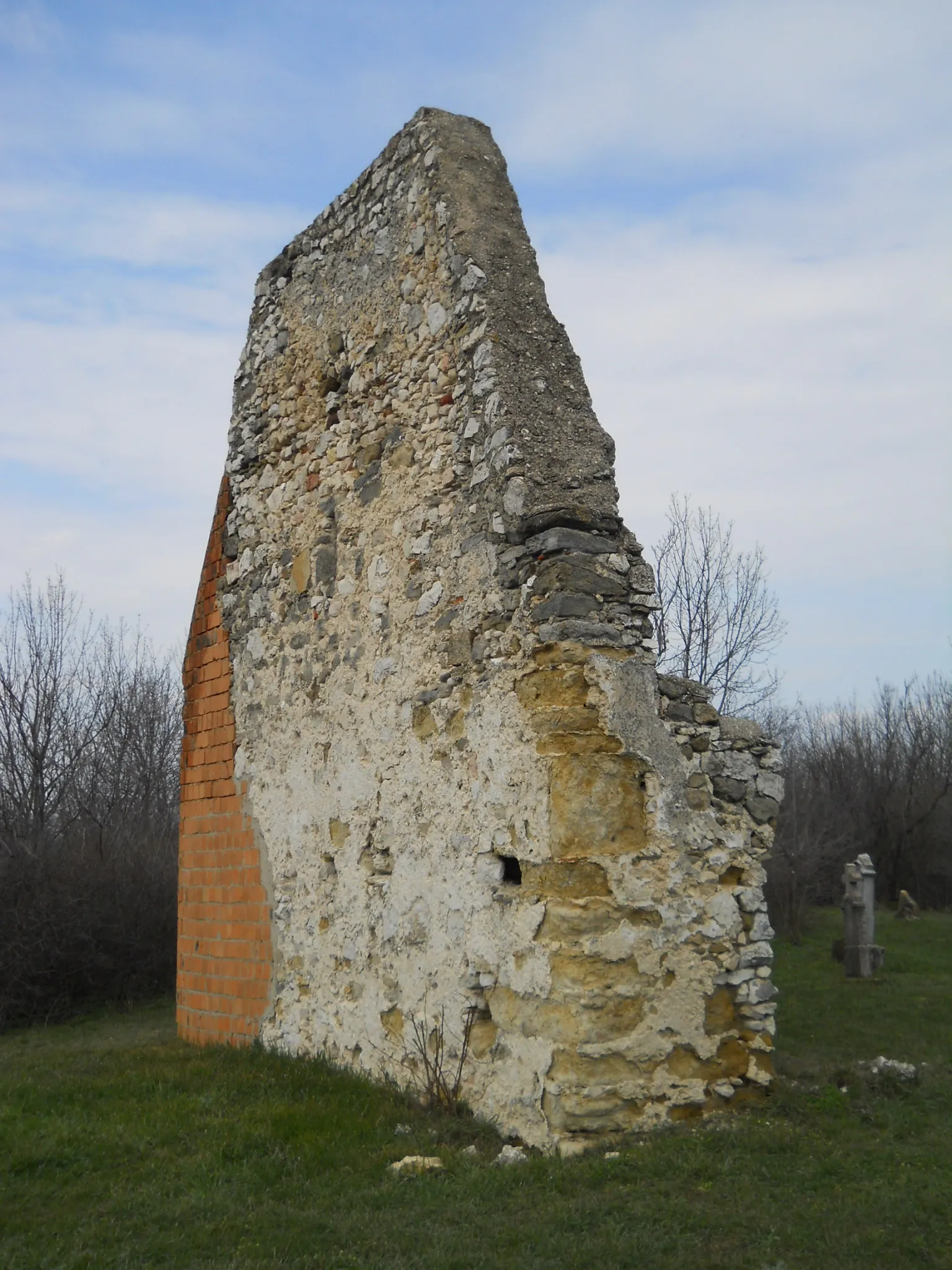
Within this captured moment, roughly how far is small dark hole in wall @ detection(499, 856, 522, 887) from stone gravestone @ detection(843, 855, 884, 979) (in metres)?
8.02

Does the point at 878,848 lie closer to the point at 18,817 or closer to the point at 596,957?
the point at 18,817

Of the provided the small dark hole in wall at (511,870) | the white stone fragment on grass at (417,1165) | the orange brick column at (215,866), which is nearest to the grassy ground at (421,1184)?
the white stone fragment on grass at (417,1165)

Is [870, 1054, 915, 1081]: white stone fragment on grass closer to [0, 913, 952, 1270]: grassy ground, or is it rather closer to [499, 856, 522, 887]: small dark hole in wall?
[0, 913, 952, 1270]: grassy ground

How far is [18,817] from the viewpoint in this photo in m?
17.3

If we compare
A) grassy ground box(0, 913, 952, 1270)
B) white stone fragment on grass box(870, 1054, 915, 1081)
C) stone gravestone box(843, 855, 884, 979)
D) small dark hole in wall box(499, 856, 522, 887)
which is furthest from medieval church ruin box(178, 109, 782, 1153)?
stone gravestone box(843, 855, 884, 979)

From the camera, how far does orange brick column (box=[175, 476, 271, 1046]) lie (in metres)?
6.75

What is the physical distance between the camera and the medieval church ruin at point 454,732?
15.3ft

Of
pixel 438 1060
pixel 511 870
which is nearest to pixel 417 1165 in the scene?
pixel 438 1060

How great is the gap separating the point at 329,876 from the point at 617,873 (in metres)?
2.11

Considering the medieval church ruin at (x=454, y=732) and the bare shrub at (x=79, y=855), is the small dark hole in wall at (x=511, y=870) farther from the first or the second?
the bare shrub at (x=79, y=855)

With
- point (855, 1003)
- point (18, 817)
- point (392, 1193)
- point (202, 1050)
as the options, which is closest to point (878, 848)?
point (855, 1003)

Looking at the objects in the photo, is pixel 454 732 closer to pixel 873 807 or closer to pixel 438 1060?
pixel 438 1060

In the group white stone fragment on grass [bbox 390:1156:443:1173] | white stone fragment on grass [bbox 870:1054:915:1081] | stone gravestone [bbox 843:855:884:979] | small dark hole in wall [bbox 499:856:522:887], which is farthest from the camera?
stone gravestone [bbox 843:855:884:979]

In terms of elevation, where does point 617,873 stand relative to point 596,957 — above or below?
above
